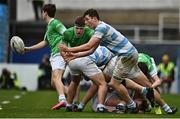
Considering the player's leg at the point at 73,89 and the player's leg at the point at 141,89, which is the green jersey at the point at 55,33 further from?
the player's leg at the point at 141,89

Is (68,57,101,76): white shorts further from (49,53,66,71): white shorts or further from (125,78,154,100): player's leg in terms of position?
(125,78,154,100): player's leg

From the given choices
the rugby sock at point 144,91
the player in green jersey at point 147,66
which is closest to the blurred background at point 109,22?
the player in green jersey at point 147,66

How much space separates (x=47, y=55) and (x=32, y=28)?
16.8 feet

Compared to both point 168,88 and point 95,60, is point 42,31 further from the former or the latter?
point 95,60

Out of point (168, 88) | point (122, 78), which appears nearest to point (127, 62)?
point (122, 78)

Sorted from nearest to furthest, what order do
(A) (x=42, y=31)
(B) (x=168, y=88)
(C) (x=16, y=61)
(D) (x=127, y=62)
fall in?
(D) (x=127, y=62), (B) (x=168, y=88), (C) (x=16, y=61), (A) (x=42, y=31)

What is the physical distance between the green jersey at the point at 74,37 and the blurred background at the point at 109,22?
18.5 meters

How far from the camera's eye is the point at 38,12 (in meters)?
40.5

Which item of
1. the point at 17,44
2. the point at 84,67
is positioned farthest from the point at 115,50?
the point at 17,44

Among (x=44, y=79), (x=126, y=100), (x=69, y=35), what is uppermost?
(x=69, y=35)

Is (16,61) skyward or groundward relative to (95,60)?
groundward

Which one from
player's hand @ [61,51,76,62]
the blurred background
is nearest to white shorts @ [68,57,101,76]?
player's hand @ [61,51,76,62]

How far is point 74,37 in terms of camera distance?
1561 centimetres

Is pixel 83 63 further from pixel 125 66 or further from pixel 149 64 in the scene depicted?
pixel 149 64
